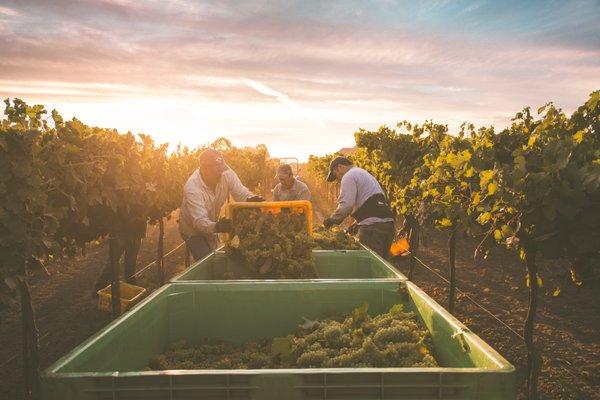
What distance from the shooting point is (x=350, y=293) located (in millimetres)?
3160

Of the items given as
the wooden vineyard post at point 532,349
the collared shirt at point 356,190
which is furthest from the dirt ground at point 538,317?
the collared shirt at point 356,190

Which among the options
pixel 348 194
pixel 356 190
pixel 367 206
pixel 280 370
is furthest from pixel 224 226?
pixel 280 370

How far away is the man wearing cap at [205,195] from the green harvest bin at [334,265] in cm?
86

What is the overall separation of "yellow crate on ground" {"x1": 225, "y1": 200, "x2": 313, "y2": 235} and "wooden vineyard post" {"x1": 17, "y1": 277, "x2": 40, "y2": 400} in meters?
1.87

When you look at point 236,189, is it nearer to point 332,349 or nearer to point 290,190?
point 290,190

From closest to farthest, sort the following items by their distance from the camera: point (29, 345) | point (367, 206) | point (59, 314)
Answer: point (29, 345), point (367, 206), point (59, 314)

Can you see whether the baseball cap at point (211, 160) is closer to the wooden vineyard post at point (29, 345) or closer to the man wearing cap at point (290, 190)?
→ the man wearing cap at point (290, 190)

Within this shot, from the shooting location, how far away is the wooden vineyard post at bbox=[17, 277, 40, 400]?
156 inches

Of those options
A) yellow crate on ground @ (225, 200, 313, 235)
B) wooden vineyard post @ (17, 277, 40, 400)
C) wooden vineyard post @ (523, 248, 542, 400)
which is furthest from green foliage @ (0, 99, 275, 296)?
wooden vineyard post @ (523, 248, 542, 400)

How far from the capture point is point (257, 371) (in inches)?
66.2

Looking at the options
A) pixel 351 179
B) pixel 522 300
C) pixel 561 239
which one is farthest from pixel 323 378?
pixel 522 300

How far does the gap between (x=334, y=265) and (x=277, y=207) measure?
825mm

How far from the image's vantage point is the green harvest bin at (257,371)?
Answer: 5.48 feet

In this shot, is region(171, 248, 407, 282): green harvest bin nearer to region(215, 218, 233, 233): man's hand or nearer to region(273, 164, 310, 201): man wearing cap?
region(215, 218, 233, 233): man's hand
